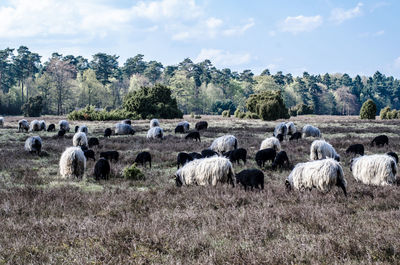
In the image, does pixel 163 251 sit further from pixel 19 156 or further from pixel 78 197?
pixel 19 156

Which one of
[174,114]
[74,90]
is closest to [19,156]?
[174,114]

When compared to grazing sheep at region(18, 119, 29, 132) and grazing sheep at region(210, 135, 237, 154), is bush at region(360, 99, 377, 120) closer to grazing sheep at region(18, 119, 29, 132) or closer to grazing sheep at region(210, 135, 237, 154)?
grazing sheep at region(210, 135, 237, 154)

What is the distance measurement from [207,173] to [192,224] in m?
3.83

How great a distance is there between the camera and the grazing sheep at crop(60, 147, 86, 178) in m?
11.4

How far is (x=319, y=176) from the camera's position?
8.84 m

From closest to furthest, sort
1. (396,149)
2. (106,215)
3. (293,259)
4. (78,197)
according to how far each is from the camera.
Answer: (293,259) < (106,215) < (78,197) < (396,149)

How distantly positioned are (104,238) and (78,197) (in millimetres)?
3261

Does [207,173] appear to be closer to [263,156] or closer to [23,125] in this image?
[263,156]

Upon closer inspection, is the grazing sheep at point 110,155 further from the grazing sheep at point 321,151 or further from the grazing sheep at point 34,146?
the grazing sheep at point 321,151

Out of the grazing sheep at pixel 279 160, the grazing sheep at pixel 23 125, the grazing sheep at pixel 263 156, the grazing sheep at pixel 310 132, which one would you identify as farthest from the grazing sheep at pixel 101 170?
the grazing sheep at pixel 23 125

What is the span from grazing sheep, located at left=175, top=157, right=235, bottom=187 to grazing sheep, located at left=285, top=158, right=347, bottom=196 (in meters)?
1.69

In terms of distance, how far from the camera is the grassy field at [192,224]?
460cm

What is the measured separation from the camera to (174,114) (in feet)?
181

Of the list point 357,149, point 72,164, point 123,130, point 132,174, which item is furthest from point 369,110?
point 72,164
